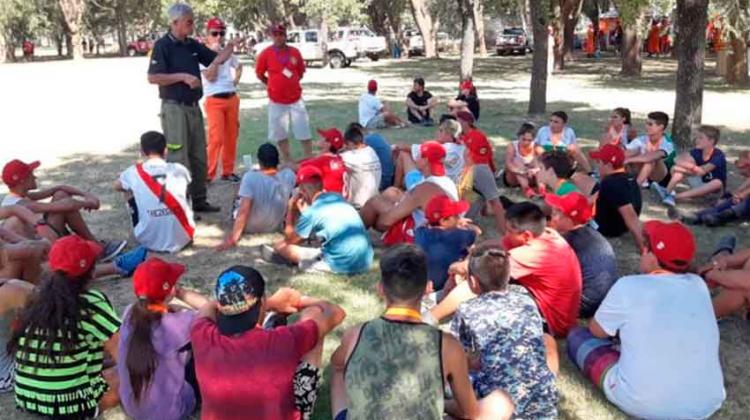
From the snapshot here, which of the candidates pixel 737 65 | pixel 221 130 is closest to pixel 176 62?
pixel 221 130

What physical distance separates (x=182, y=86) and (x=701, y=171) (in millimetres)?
5355

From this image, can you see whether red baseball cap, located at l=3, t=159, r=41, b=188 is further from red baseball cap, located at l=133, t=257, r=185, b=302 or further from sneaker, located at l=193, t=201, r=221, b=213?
red baseball cap, located at l=133, t=257, r=185, b=302

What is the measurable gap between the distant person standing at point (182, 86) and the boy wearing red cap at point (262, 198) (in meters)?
0.94

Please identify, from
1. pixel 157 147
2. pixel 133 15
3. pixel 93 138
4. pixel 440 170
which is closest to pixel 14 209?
pixel 157 147

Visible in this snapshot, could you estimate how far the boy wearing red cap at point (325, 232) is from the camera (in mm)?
5426

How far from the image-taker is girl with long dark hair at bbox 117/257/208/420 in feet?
10.6

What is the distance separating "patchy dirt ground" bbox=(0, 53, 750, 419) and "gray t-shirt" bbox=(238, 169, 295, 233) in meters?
0.17

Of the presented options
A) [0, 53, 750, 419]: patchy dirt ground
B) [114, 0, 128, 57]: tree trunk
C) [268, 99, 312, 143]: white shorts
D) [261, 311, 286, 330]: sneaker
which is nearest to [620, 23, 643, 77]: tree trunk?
[0, 53, 750, 419]: patchy dirt ground

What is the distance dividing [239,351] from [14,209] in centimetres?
332

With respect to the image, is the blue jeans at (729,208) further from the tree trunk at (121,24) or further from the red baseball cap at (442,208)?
the tree trunk at (121,24)

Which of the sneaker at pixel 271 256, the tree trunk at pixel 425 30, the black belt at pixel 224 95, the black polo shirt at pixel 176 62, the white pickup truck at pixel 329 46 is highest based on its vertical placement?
the tree trunk at pixel 425 30

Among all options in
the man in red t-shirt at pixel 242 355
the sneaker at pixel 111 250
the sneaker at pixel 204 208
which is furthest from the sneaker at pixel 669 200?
the man in red t-shirt at pixel 242 355

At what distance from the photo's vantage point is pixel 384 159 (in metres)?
7.53

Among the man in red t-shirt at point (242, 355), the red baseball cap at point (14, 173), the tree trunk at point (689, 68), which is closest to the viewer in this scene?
the man in red t-shirt at point (242, 355)
